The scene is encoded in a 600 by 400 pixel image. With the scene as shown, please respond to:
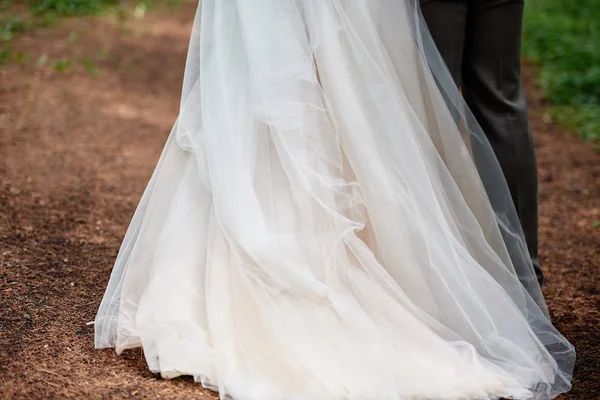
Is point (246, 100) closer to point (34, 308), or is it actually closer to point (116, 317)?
point (116, 317)

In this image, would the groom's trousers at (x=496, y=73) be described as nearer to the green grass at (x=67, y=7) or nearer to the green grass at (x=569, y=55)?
the green grass at (x=569, y=55)

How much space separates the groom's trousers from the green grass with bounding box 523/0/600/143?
336cm

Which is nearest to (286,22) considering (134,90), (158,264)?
(158,264)

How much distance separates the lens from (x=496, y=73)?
2732 mm

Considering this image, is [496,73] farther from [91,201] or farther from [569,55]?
[569,55]

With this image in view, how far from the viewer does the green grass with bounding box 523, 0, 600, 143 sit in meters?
6.52

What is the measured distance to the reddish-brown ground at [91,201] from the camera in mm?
2361
